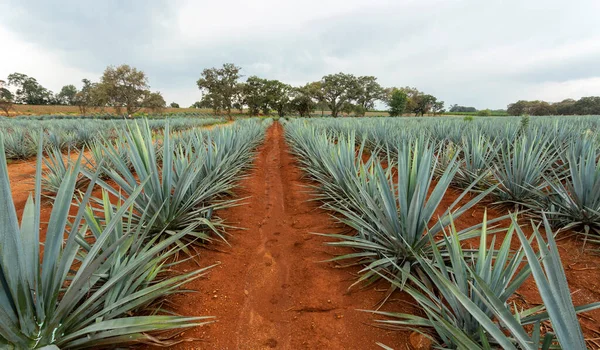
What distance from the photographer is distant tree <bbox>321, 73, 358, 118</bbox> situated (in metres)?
43.2

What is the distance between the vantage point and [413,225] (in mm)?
1677

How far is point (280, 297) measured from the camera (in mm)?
1715

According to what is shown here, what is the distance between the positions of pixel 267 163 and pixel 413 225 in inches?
189

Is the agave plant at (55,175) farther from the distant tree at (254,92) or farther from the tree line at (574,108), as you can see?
the tree line at (574,108)

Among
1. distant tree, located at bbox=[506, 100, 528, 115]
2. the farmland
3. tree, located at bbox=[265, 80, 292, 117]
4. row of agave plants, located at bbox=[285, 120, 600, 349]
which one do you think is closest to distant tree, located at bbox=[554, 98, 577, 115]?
distant tree, located at bbox=[506, 100, 528, 115]

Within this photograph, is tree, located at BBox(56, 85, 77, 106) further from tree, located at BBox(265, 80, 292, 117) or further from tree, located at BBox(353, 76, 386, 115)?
tree, located at BBox(353, 76, 386, 115)

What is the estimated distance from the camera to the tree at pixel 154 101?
32.2 meters

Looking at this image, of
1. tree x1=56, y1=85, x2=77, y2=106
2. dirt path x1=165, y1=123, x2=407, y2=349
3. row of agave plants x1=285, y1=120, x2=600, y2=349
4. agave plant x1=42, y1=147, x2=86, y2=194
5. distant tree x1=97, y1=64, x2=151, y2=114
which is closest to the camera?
row of agave plants x1=285, y1=120, x2=600, y2=349

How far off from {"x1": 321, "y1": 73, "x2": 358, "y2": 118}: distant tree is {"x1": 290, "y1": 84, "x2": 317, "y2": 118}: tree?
2.49 meters

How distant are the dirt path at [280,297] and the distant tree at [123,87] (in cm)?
3565

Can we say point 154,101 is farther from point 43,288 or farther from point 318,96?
point 43,288

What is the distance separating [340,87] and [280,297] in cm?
4513

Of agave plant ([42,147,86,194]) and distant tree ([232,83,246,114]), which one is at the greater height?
distant tree ([232,83,246,114])

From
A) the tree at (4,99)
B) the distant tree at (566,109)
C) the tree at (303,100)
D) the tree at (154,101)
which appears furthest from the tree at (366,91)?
the tree at (4,99)
